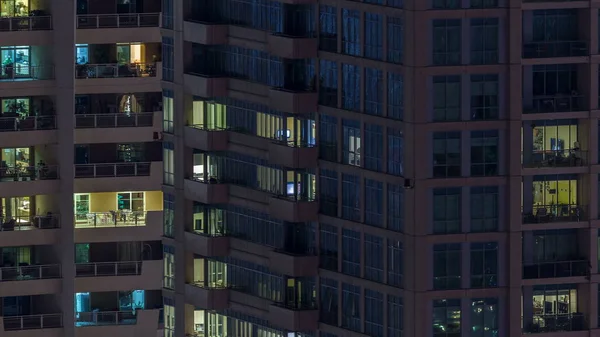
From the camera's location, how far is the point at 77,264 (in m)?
197

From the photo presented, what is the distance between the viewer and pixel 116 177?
196m

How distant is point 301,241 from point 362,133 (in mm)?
7738

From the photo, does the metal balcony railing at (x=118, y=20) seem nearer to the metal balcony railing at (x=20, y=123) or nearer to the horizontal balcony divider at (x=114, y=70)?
the horizontal balcony divider at (x=114, y=70)

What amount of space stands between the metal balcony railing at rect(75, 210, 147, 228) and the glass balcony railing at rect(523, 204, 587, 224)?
1412 inches

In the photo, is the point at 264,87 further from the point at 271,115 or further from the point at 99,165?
the point at 99,165

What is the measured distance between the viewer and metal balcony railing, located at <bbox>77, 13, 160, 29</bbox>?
19550 cm

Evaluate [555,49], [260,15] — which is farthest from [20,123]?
[555,49]

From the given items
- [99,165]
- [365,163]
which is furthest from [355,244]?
[99,165]

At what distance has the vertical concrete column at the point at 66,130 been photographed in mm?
194750

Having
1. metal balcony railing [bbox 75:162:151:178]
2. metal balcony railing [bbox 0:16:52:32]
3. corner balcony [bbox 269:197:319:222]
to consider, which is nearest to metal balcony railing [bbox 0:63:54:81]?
metal balcony railing [bbox 0:16:52:32]

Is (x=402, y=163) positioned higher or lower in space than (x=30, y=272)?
higher

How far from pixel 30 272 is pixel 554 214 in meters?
38.3

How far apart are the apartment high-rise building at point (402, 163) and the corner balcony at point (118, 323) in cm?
2187

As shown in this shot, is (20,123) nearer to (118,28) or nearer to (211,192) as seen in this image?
(118,28)
